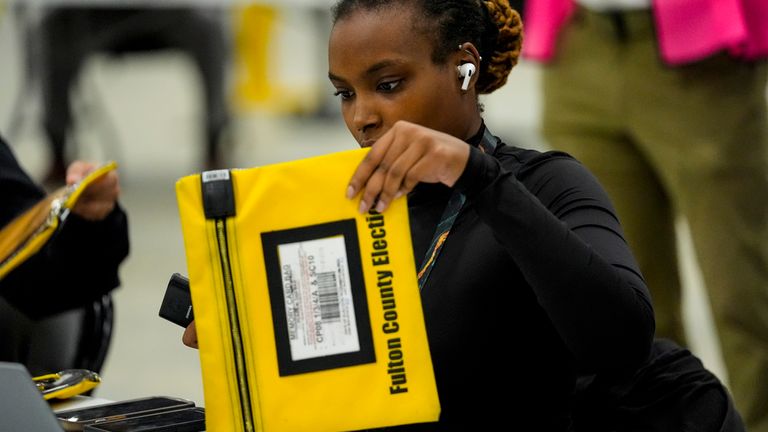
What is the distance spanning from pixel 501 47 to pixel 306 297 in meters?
0.59

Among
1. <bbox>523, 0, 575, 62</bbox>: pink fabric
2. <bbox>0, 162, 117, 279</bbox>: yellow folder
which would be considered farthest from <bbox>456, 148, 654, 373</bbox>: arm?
<bbox>523, 0, 575, 62</bbox>: pink fabric

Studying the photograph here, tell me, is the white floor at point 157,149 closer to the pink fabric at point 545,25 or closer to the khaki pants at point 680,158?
the khaki pants at point 680,158

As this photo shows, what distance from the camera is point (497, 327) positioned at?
67.2 inches

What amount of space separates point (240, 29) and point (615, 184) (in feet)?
17.0

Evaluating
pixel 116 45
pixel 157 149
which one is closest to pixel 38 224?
pixel 116 45

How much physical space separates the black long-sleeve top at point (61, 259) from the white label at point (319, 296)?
0.84 meters

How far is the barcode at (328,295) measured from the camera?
4.94 feet

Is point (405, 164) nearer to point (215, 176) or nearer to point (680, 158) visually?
point (215, 176)

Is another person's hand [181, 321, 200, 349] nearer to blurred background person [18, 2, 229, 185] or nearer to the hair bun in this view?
the hair bun

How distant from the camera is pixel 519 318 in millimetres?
1716

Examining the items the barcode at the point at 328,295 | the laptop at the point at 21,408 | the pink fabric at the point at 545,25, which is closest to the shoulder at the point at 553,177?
the barcode at the point at 328,295

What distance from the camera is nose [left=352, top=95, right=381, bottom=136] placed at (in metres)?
1.74

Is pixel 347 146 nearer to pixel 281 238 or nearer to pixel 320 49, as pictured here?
pixel 320 49

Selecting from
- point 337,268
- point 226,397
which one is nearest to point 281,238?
point 337,268
